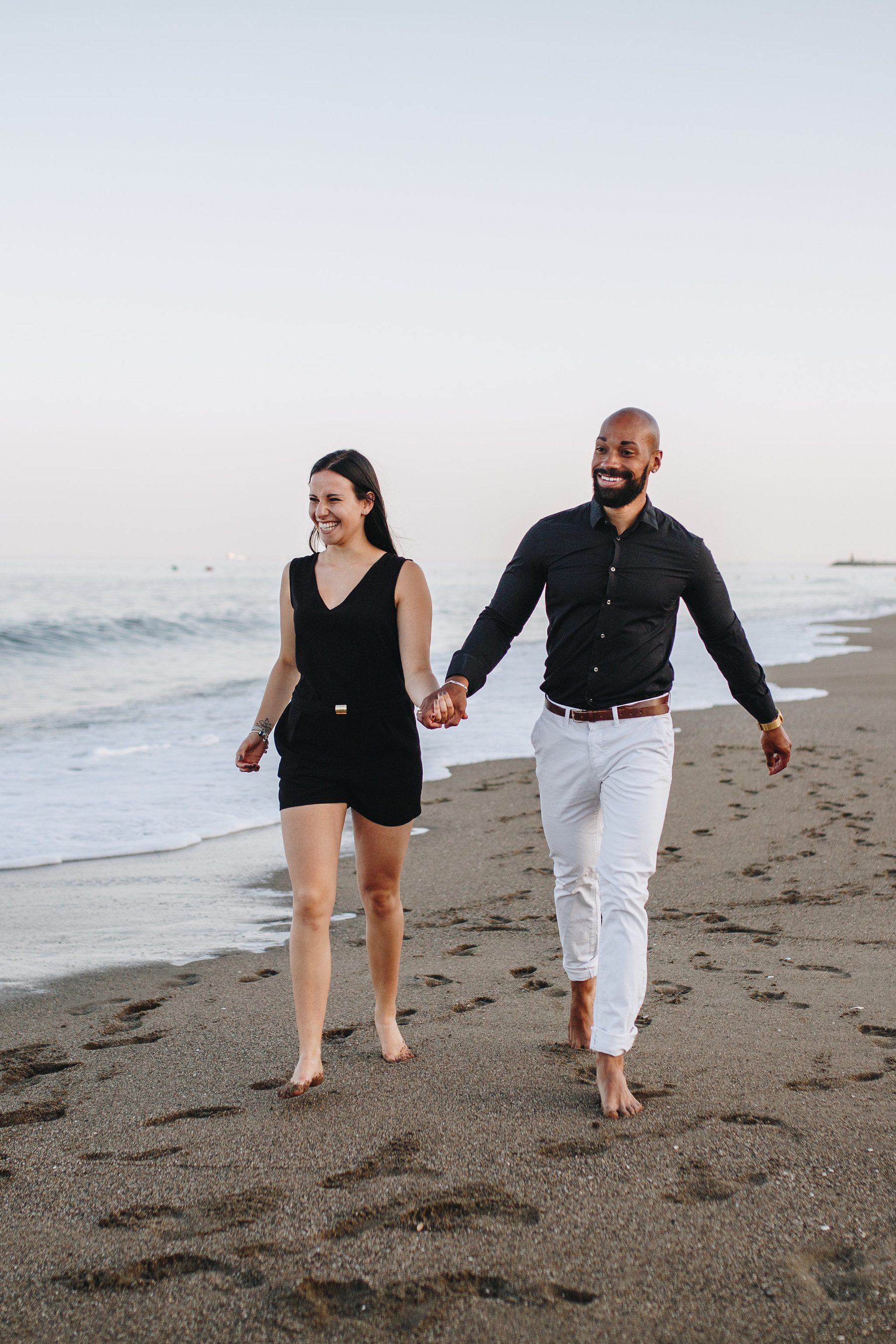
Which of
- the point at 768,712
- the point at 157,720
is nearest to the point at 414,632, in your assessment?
the point at 768,712

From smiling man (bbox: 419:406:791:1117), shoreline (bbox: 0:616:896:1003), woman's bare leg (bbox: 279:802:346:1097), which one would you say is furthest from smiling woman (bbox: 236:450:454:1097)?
shoreline (bbox: 0:616:896:1003)

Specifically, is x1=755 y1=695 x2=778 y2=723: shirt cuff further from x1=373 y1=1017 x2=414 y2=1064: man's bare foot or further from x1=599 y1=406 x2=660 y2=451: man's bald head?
x1=373 y1=1017 x2=414 y2=1064: man's bare foot

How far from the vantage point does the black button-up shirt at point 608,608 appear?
3373 mm

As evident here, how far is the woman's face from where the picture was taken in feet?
11.5

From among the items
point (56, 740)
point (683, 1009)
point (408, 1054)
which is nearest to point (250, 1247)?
point (408, 1054)

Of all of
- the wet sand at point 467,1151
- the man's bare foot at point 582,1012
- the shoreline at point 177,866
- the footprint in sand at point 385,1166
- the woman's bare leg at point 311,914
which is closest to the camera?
the wet sand at point 467,1151

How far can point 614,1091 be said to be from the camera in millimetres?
3061

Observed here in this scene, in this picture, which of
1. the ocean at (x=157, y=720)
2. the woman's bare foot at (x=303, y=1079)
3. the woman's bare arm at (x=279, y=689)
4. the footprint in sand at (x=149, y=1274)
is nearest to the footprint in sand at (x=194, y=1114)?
the woman's bare foot at (x=303, y=1079)

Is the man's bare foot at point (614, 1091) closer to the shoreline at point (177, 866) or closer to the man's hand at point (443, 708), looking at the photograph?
the man's hand at point (443, 708)

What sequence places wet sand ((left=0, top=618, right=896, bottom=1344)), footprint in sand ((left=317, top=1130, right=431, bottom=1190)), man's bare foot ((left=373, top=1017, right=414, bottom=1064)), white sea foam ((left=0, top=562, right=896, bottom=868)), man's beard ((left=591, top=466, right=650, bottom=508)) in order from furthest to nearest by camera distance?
white sea foam ((left=0, top=562, right=896, bottom=868)) → man's bare foot ((left=373, top=1017, right=414, bottom=1064)) → man's beard ((left=591, top=466, right=650, bottom=508)) → footprint in sand ((left=317, top=1130, right=431, bottom=1190)) → wet sand ((left=0, top=618, right=896, bottom=1344))

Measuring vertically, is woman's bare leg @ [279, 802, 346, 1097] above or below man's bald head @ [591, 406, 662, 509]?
below

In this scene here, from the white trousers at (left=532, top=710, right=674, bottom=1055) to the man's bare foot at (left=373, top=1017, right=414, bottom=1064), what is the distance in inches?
24.8

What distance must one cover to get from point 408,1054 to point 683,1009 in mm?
1140

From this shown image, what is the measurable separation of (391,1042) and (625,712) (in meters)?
1.38
